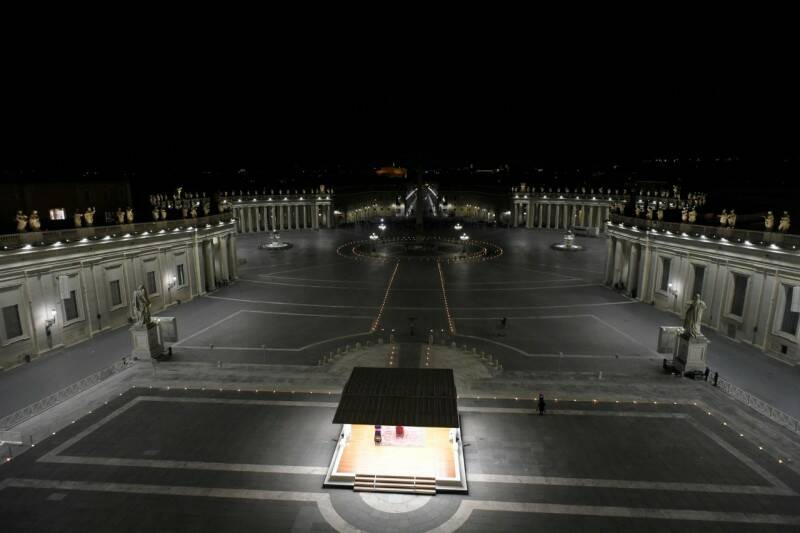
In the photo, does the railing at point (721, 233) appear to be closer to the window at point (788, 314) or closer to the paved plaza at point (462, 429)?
the window at point (788, 314)

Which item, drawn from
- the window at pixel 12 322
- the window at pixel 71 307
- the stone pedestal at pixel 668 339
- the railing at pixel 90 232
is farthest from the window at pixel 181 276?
the stone pedestal at pixel 668 339

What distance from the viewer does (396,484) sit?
1808 cm

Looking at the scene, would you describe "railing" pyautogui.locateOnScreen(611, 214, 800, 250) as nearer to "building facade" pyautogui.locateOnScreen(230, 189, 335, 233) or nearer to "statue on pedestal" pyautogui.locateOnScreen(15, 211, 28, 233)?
Result: "statue on pedestal" pyautogui.locateOnScreen(15, 211, 28, 233)

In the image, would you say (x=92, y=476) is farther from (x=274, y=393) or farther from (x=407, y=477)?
(x=407, y=477)

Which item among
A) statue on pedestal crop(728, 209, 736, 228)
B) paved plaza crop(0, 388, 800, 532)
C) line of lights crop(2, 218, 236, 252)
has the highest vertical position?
statue on pedestal crop(728, 209, 736, 228)

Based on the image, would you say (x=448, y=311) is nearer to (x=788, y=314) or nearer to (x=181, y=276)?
(x=788, y=314)

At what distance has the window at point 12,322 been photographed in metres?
31.6

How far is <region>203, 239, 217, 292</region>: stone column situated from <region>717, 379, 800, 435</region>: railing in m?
46.5

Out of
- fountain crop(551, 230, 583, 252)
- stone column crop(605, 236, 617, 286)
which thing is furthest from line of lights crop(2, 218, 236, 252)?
fountain crop(551, 230, 583, 252)

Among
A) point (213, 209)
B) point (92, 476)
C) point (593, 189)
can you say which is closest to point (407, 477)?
point (92, 476)

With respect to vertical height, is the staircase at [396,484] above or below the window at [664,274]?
below

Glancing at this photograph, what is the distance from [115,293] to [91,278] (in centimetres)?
283

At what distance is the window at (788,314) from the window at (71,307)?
5274 centimetres

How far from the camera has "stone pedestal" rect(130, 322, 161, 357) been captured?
30500mm
